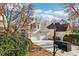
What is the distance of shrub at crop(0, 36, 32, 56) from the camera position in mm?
1979

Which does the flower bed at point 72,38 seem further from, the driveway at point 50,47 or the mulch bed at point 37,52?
the mulch bed at point 37,52

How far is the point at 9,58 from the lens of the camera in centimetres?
198

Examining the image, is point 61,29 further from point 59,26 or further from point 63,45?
point 63,45

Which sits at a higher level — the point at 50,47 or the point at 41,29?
the point at 41,29

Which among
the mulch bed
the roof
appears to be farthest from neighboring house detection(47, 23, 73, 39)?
the mulch bed

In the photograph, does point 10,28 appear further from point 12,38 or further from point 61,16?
point 61,16

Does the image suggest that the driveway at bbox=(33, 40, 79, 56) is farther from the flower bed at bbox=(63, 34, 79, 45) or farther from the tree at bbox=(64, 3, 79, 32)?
the tree at bbox=(64, 3, 79, 32)

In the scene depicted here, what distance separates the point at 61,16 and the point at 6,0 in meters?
0.52

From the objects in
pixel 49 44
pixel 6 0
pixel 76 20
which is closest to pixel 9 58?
pixel 49 44

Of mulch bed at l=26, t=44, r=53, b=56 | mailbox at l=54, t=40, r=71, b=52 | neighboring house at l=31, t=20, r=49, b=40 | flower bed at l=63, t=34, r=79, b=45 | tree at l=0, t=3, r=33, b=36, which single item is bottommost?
mulch bed at l=26, t=44, r=53, b=56

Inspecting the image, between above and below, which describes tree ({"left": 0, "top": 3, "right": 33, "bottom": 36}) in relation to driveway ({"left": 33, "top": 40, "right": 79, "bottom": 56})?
above

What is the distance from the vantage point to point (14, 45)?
2.00 m

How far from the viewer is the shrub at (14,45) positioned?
1.98m

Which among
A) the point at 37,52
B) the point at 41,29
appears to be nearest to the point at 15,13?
the point at 41,29
